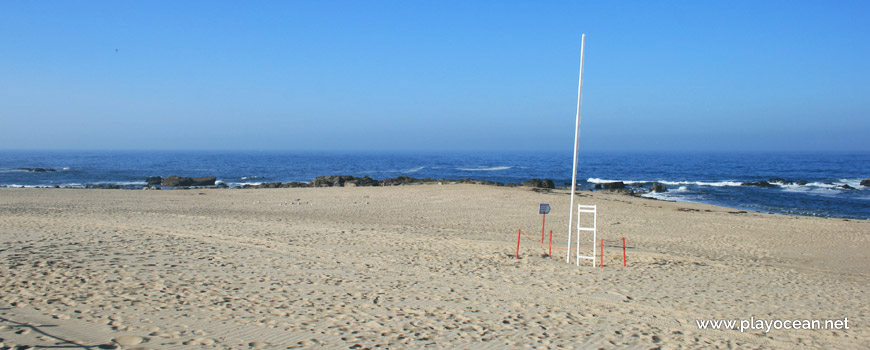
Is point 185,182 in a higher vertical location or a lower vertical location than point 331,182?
lower

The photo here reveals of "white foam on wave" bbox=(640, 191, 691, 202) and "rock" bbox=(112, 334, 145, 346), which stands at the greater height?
"rock" bbox=(112, 334, 145, 346)

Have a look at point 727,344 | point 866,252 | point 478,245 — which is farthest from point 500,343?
point 866,252

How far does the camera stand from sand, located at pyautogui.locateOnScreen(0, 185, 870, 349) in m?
6.68

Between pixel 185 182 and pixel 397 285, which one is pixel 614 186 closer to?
pixel 185 182

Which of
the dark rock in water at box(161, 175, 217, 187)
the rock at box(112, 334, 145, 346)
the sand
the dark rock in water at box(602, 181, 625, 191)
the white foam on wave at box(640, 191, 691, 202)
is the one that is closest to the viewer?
the rock at box(112, 334, 145, 346)

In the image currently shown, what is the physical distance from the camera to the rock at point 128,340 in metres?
5.94

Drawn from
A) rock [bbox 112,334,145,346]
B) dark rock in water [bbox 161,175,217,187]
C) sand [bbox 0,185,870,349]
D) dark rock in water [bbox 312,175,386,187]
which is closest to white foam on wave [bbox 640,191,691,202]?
sand [bbox 0,185,870,349]

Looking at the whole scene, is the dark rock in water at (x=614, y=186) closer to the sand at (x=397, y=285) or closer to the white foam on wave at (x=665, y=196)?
the white foam on wave at (x=665, y=196)

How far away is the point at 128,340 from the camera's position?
605 centimetres

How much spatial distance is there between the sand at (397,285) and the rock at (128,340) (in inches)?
0.8

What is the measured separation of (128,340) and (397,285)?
4.40m

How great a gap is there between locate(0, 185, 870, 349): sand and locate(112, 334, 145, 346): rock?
2cm

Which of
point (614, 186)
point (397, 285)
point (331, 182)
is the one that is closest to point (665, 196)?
point (614, 186)

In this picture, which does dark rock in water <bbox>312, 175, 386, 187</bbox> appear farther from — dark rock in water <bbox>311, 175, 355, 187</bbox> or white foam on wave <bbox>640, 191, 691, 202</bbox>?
white foam on wave <bbox>640, 191, 691, 202</bbox>
